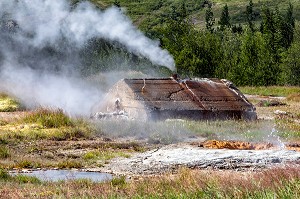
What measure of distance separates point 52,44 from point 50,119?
369 inches

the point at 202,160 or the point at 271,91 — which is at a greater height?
the point at 271,91

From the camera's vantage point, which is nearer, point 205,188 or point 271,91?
point 205,188

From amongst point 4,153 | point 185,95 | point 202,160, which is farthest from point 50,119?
point 202,160

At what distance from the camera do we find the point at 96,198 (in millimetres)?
9914

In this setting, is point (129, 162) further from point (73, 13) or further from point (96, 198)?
point (73, 13)

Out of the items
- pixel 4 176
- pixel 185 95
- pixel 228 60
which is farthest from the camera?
pixel 228 60

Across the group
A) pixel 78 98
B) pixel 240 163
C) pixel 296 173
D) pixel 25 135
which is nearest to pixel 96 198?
pixel 296 173

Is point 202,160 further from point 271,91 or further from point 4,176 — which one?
point 271,91

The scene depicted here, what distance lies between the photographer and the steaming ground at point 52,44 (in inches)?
1251

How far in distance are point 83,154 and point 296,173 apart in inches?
411

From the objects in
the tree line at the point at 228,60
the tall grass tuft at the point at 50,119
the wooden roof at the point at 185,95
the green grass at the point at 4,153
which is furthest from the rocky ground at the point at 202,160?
the tree line at the point at 228,60

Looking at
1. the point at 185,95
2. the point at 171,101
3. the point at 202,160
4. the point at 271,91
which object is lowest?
the point at 202,160

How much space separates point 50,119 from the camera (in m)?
25.4

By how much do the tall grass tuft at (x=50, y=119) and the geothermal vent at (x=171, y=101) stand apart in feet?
11.7
